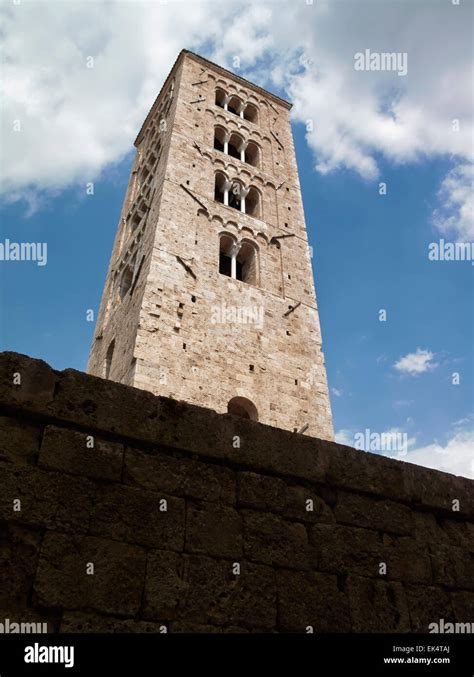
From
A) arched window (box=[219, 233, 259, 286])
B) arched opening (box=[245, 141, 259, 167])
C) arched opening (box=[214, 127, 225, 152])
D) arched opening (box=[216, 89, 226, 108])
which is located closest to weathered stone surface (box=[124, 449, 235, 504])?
arched window (box=[219, 233, 259, 286])

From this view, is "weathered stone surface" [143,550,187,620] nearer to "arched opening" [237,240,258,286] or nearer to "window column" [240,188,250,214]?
"arched opening" [237,240,258,286]

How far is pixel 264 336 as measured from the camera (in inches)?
640

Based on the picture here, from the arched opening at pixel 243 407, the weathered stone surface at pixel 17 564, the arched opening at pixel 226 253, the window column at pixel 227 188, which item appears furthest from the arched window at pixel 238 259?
the weathered stone surface at pixel 17 564

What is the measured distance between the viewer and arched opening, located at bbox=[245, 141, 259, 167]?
2385 centimetres

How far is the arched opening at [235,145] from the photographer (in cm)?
2356

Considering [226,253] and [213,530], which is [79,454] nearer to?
[213,530]

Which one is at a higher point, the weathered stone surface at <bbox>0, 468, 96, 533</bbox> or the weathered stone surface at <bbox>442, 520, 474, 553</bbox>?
the weathered stone surface at <bbox>0, 468, 96, 533</bbox>

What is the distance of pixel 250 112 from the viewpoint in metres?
26.3

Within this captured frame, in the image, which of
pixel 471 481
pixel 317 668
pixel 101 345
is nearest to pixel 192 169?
pixel 101 345

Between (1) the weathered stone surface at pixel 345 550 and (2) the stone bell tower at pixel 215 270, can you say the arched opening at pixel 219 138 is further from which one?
(1) the weathered stone surface at pixel 345 550

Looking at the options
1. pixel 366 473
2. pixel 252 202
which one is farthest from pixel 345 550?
pixel 252 202

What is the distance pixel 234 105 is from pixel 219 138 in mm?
3516

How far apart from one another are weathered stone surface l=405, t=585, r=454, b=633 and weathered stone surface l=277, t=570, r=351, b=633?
524 mm

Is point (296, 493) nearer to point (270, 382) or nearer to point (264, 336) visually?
point (270, 382)
